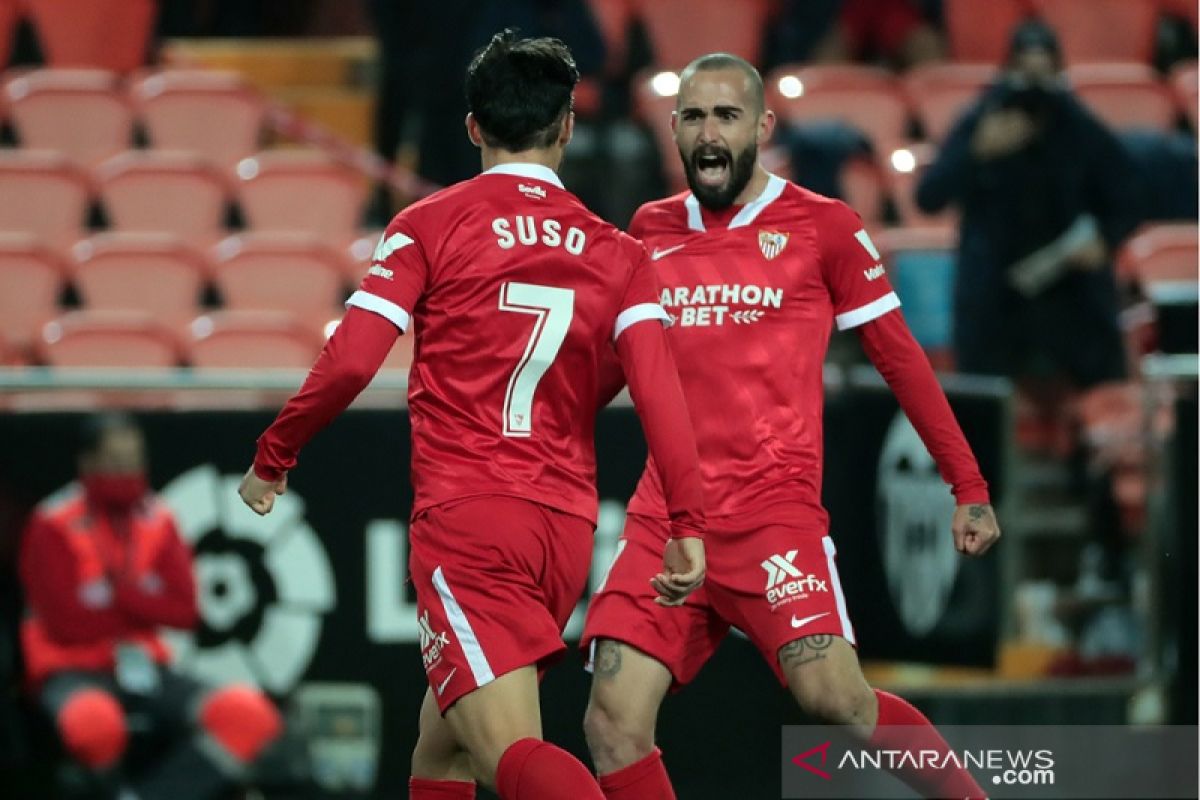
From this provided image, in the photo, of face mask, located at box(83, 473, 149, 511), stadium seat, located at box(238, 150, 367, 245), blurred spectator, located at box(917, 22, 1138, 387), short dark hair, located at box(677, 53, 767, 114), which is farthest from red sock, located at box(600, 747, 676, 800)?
stadium seat, located at box(238, 150, 367, 245)

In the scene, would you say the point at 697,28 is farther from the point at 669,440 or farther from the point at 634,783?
the point at 669,440

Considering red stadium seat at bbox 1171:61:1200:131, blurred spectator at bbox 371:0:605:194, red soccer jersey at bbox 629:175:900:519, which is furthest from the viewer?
red stadium seat at bbox 1171:61:1200:131

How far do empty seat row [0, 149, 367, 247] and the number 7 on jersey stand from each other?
5.53 metres

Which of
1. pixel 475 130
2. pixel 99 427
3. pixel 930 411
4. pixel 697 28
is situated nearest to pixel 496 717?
pixel 475 130

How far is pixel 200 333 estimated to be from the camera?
8.48 meters

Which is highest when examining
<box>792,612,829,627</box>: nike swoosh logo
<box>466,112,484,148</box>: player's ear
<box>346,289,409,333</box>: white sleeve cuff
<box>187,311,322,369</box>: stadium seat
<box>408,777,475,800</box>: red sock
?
<box>466,112,484,148</box>: player's ear

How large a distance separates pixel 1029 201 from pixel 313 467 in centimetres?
281

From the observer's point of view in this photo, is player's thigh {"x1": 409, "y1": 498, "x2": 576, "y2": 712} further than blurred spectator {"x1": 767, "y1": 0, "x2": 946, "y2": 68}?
No

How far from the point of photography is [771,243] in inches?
207

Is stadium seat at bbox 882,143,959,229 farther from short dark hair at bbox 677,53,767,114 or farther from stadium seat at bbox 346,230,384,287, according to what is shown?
short dark hair at bbox 677,53,767,114

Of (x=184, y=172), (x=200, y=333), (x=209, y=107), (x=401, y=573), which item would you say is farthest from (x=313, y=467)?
(x=209, y=107)

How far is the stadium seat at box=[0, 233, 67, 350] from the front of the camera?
30.1ft

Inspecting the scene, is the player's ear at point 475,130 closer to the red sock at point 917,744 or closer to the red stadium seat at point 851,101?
the red sock at point 917,744

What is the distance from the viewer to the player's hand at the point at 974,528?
16.7 feet
